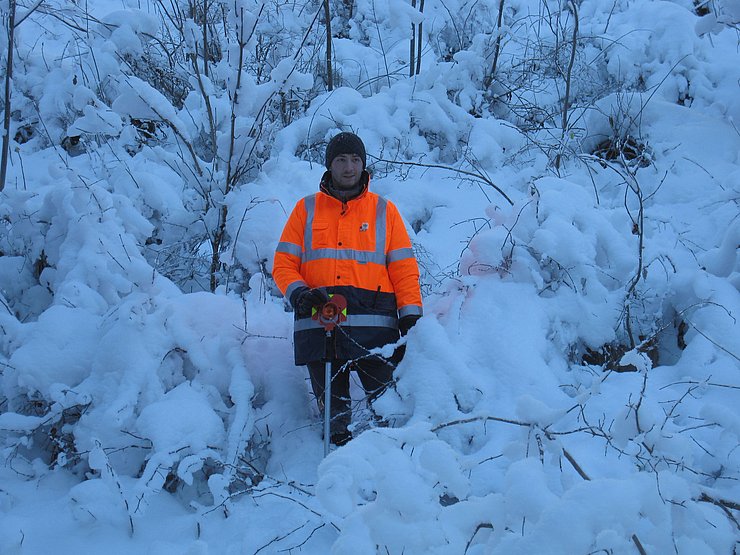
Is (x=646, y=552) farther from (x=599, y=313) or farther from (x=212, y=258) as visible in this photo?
(x=212, y=258)

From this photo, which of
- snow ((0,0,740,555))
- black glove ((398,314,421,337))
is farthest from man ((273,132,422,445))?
snow ((0,0,740,555))

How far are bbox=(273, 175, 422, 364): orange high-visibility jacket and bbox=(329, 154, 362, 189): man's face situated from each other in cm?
8

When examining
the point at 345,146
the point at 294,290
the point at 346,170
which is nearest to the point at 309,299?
the point at 294,290

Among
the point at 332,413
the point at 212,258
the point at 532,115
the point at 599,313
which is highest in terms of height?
the point at 532,115

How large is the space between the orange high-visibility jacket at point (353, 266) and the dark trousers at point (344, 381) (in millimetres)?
103

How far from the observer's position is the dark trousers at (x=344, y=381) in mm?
3183

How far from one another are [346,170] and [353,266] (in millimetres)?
529

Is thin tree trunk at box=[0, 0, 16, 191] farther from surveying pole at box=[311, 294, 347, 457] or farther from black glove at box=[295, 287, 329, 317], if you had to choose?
surveying pole at box=[311, 294, 347, 457]

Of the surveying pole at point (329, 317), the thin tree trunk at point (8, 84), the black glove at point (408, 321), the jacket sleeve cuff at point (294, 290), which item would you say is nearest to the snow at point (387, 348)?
the black glove at point (408, 321)

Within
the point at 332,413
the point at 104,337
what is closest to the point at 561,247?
the point at 332,413

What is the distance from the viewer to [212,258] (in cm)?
414

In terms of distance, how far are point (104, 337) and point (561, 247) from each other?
101 inches

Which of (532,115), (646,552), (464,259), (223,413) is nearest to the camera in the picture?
(646,552)

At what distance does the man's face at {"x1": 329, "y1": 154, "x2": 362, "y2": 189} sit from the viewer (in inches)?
130
